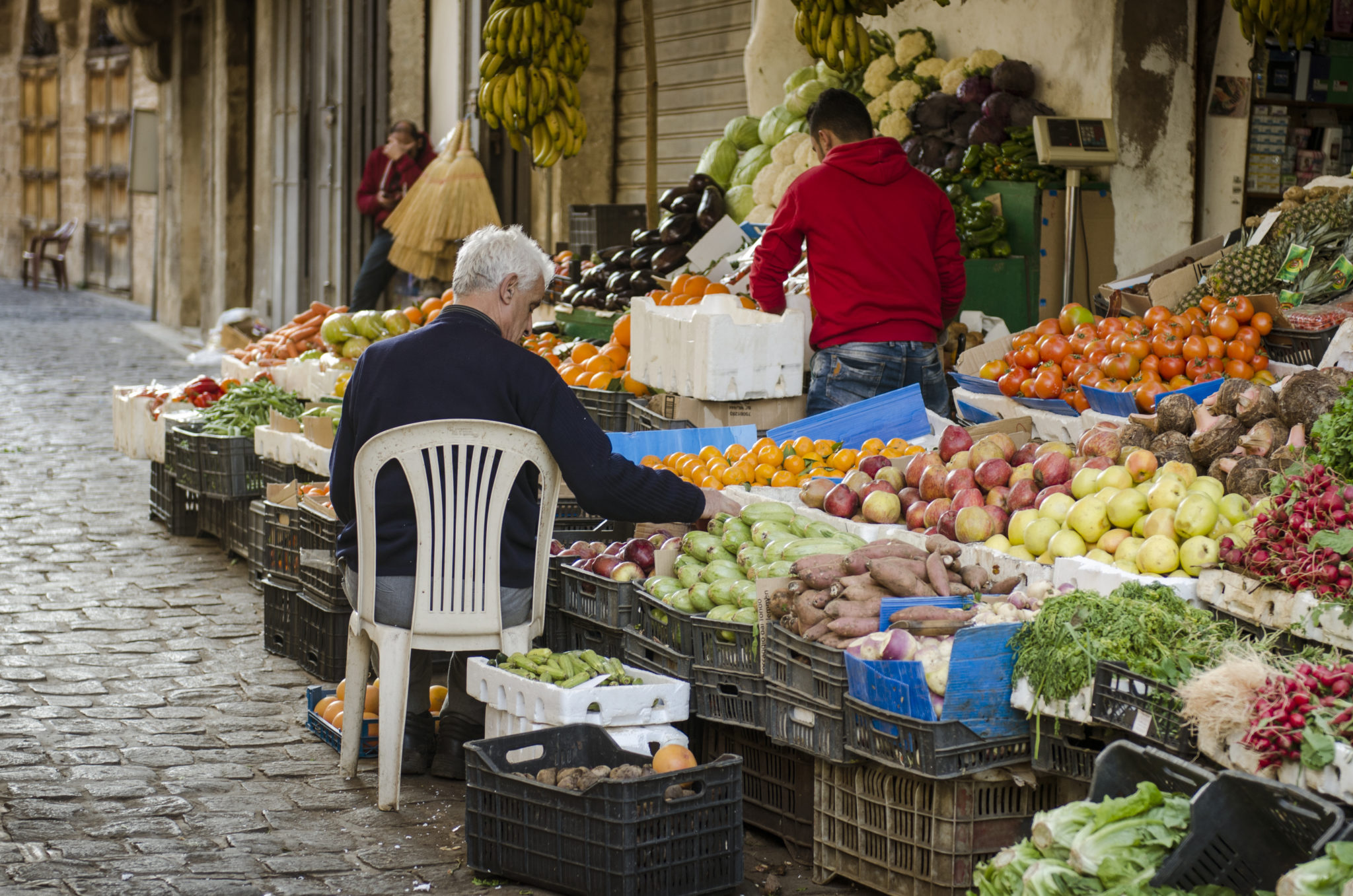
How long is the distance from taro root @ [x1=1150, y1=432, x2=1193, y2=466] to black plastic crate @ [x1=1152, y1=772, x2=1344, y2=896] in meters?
1.84

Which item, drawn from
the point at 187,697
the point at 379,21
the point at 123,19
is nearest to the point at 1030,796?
the point at 187,697

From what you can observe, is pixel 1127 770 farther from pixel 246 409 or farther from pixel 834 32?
pixel 246 409

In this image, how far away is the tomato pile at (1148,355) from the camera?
5.41m

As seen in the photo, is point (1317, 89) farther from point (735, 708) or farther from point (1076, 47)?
point (735, 708)

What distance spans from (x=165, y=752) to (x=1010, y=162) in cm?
520

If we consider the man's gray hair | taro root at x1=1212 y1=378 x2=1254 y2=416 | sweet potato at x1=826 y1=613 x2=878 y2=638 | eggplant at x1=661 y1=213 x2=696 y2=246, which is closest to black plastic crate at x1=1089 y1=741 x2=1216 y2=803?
sweet potato at x1=826 y1=613 x2=878 y2=638

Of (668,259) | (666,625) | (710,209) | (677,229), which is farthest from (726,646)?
(710,209)

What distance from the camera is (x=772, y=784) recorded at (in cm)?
407

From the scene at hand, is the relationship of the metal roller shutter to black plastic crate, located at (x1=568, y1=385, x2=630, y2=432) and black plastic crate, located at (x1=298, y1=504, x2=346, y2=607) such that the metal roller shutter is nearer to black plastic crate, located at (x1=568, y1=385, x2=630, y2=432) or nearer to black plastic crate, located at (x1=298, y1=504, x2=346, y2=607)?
black plastic crate, located at (x1=568, y1=385, x2=630, y2=432)

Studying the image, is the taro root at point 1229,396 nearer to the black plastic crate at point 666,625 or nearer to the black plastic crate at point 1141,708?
the black plastic crate at point 1141,708

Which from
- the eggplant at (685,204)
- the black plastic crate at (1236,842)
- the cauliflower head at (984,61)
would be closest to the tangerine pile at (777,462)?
the black plastic crate at (1236,842)

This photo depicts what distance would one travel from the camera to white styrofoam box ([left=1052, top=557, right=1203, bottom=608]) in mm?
3701

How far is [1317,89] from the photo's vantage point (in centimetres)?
796

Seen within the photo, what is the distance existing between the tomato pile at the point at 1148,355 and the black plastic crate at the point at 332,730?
2.78 metres
